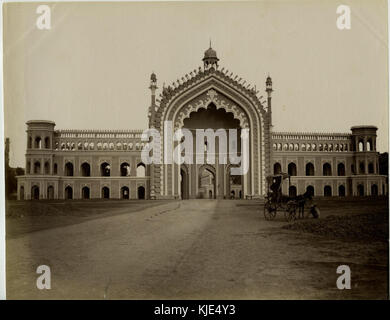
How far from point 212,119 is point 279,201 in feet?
7.91

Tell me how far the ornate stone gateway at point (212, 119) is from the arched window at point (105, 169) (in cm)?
90

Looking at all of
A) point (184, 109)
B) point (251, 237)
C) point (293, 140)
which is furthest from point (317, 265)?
point (184, 109)

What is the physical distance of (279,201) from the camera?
7.36 meters

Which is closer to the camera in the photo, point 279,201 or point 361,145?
point 361,145

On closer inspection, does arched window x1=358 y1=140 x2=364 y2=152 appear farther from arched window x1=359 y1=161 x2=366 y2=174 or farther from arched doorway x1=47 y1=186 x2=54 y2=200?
arched doorway x1=47 y1=186 x2=54 y2=200

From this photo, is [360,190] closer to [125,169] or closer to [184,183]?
[184,183]

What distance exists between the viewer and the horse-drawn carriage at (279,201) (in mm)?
7109

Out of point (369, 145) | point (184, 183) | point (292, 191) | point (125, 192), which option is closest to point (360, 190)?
point (369, 145)

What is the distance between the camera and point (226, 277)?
6137 mm

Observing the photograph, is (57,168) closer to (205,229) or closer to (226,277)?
(205,229)

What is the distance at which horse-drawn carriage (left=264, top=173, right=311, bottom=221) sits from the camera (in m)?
7.11

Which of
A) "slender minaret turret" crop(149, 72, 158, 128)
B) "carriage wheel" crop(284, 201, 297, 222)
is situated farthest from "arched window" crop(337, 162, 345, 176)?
"slender minaret turret" crop(149, 72, 158, 128)

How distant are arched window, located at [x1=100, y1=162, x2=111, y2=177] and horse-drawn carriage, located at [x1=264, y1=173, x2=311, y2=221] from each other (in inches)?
126

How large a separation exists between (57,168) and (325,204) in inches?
206
